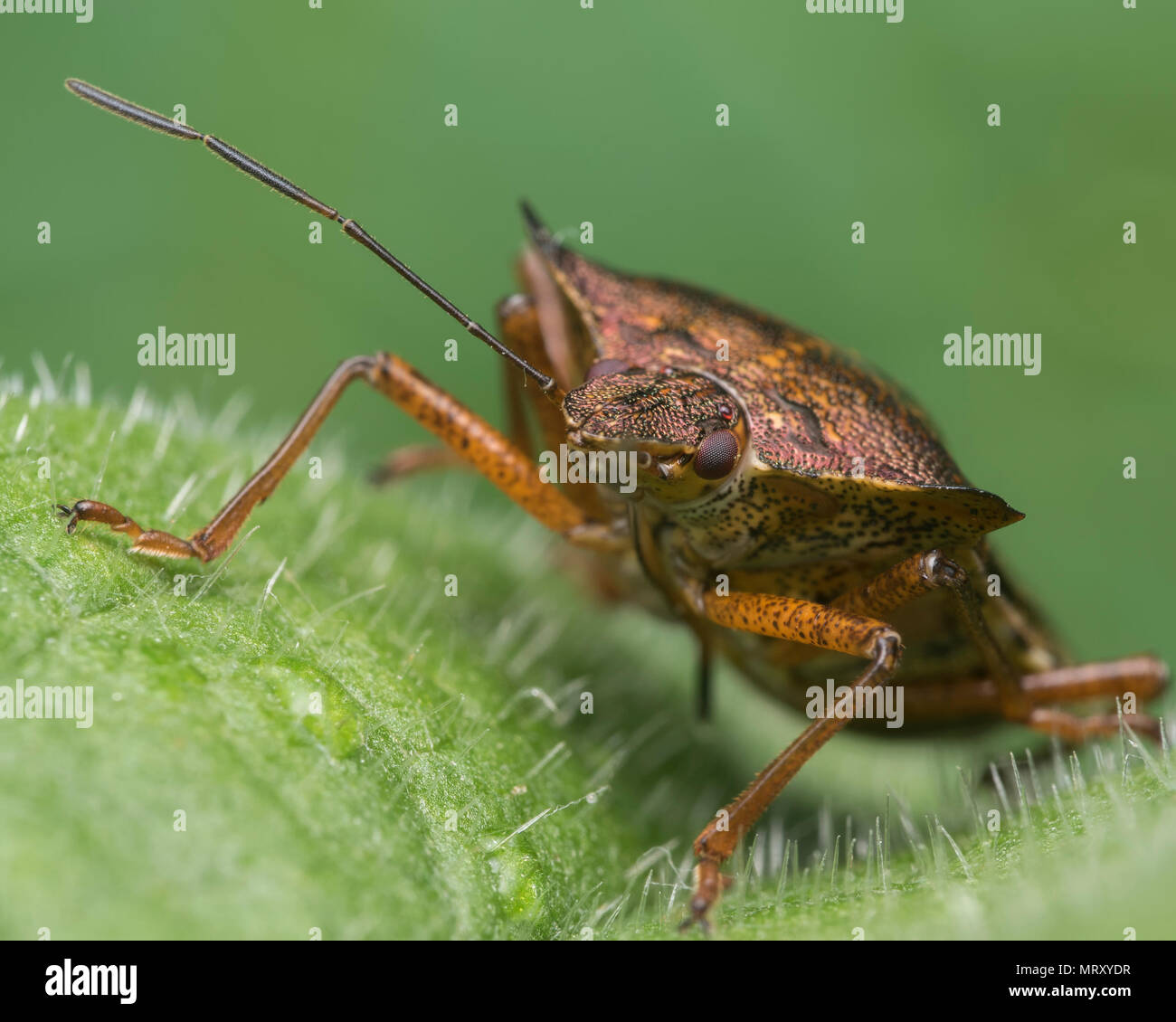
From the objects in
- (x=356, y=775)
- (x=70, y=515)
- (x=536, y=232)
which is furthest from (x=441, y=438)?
(x=356, y=775)

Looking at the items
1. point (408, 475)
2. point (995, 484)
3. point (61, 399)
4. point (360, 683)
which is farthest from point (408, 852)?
point (995, 484)

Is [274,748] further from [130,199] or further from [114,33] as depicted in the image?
[114,33]

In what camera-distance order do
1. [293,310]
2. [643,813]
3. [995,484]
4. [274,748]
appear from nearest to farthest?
1. [274,748]
2. [643,813]
3. [995,484]
4. [293,310]

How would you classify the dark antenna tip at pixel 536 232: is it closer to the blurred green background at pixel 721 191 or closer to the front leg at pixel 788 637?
the front leg at pixel 788 637

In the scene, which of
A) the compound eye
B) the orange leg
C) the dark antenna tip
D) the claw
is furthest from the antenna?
the orange leg

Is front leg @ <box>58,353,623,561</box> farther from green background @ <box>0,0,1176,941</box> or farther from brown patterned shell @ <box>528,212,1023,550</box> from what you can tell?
green background @ <box>0,0,1176,941</box>

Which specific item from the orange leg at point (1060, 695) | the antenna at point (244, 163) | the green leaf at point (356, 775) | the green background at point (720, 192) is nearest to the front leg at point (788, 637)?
the green leaf at point (356, 775)
